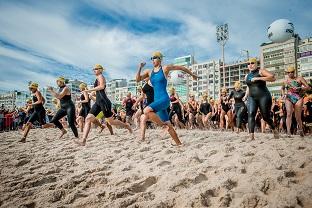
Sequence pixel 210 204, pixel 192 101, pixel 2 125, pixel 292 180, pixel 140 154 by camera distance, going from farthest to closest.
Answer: pixel 2 125
pixel 192 101
pixel 140 154
pixel 292 180
pixel 210 204

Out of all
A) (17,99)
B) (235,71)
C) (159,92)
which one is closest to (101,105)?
(159,92)

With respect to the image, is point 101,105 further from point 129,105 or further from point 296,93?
point 129,105

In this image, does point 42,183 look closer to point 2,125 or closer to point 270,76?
point 270,76

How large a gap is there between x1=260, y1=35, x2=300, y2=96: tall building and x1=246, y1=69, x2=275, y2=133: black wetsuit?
65979 millimetres

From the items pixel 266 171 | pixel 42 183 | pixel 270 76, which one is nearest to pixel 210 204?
pixel 266 171

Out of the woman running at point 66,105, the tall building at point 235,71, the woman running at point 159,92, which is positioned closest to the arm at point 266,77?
the woman running at point 159,92

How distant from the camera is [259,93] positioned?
6.57 m

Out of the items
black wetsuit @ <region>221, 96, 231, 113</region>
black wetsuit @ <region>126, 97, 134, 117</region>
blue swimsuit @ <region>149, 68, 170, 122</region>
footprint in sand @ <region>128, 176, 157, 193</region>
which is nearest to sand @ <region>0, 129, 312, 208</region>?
footprint in sand @ <region>128, 176, 157, 193</region>

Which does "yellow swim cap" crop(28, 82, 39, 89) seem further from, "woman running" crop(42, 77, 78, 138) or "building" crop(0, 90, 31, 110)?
"building" crop(0, 90, 31, 110)

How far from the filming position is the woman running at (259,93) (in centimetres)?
651

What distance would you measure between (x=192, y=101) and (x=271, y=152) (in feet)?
38.1

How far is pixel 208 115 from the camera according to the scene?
13.7 m

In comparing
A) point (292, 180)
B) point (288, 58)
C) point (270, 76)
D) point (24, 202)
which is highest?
point (288, 58)

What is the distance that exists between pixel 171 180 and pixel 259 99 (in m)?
3.92
